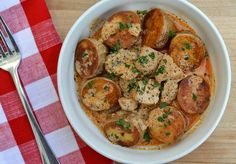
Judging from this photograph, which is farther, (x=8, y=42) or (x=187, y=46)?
(x=8, y=42)

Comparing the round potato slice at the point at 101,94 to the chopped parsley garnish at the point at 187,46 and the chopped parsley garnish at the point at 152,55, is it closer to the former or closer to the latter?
the chopped parsley garnish at the point at 152,55

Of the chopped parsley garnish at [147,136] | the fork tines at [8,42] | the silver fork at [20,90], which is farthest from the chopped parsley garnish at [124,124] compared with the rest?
the fork tines at [8,42]

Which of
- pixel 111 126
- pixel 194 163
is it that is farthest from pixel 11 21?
pixel 194 163

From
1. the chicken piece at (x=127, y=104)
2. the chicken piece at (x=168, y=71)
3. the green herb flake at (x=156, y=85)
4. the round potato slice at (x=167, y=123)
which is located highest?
the chicken piece at (x=168, y=71)

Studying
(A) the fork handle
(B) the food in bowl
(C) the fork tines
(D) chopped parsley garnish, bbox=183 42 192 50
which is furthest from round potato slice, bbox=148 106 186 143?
(C) the fork tines

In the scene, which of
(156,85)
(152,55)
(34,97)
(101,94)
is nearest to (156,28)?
(152,55)

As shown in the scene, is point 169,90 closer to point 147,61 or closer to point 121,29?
point 147,61

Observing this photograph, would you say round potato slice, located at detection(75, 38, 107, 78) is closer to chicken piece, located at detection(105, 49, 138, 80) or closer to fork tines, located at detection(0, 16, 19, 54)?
chicken piece, located at detection(105, 49, 138, 80)
